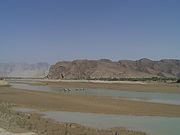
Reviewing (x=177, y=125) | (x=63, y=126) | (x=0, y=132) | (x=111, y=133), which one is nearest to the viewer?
(x=0, y=132)

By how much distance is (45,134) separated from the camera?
54.9 feet

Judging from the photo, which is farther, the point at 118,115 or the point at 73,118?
the point at 118,115

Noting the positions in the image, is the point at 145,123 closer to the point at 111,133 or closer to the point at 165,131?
the point at 165,131

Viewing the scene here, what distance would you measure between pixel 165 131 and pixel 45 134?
7.01 metres

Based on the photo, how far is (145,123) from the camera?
22469 millimetres

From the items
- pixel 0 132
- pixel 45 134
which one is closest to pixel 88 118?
pixel 45 134

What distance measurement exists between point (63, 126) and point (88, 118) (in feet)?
15.7

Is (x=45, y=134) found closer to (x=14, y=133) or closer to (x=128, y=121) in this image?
(x=14, y=133)

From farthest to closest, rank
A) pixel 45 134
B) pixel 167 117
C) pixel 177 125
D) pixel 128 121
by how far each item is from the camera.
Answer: pixel 167 117, pixel 128 121, pixel 177 125, pixel 45 134

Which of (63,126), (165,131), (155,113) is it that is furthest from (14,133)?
(155,113)

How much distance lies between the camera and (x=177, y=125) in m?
21.8

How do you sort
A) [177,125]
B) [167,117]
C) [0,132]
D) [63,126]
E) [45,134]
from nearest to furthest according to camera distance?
1. [0,132]
2. [45,134]
3. [63,126]
4. [177,125]
5. [167,117]

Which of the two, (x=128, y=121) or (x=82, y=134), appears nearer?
(x=82, y=134)

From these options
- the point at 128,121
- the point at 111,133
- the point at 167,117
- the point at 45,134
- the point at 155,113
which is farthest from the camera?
the point at 155,113
